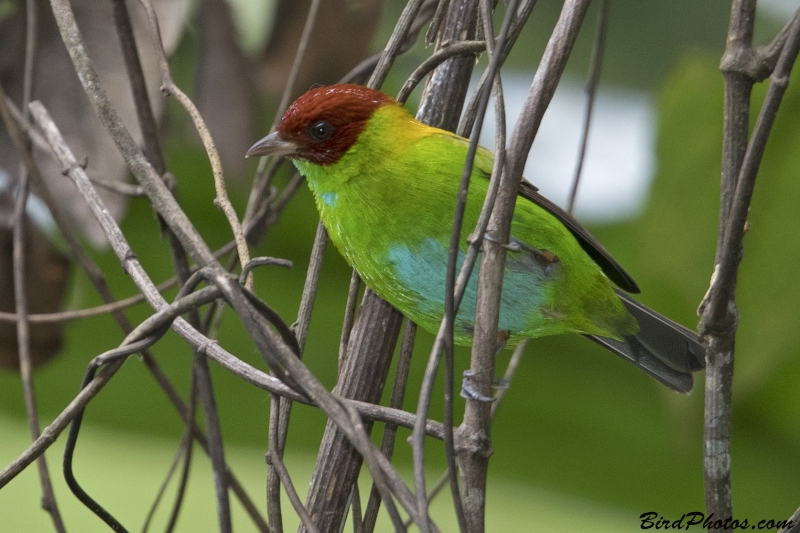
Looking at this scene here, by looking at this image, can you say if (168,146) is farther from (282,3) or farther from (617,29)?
(617,29)

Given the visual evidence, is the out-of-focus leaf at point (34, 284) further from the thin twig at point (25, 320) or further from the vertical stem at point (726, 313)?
the vertical stem at point (726, 313)

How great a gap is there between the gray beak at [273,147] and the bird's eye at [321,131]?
0.14ft

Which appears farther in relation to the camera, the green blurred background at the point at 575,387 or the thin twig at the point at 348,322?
the green blurred background at the point at 575,387

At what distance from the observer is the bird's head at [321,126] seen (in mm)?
1454

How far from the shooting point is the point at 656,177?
219 centimetres

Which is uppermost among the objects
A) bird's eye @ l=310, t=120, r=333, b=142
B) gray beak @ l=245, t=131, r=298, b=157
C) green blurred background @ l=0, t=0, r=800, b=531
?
bird's eye @ l=310, t=120, r=333, b=142

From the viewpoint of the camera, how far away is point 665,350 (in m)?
1.65

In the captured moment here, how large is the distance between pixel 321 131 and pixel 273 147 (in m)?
0.09

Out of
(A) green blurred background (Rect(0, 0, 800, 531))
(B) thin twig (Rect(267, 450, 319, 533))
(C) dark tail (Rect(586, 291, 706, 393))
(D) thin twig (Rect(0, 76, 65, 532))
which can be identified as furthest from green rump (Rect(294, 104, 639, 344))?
(A) green blurred background (Rect(0, 0, 800, 531))

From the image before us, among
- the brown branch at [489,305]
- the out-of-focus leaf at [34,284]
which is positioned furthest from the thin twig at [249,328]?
the out-of-focus leaf at [34,284]

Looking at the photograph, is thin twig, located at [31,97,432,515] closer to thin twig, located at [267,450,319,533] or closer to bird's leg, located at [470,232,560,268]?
thin twig, located at [267,450,319,533]

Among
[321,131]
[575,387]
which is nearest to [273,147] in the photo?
[321,131]

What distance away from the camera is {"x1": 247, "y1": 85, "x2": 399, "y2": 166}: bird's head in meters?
1.45

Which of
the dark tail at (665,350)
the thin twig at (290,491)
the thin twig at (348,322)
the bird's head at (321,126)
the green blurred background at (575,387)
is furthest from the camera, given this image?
the green blurred background at (575,387)
